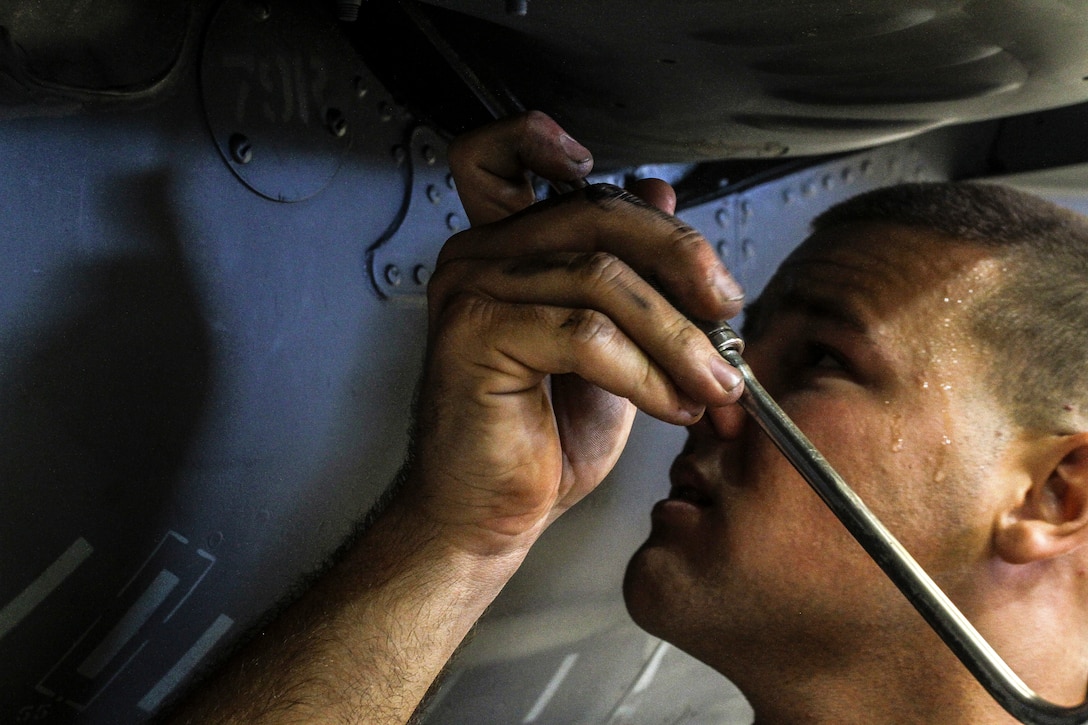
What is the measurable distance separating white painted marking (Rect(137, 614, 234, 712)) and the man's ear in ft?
2.30

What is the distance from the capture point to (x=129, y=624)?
70 cm

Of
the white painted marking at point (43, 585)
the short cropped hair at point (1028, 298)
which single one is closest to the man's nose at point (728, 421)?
the short cropped hair at point (1028, 298)

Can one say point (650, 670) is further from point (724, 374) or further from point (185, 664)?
point (724, 374)

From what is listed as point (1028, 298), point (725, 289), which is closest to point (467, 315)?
→ point (725, 289)

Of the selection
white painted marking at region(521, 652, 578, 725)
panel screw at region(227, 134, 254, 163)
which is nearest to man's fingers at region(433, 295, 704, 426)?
panel screw at region(227, 134, 254, 163)

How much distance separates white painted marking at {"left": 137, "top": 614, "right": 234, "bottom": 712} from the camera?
0.72 meters

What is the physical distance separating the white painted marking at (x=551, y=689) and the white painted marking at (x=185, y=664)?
0.45 meters

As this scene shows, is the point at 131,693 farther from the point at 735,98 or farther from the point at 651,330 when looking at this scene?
the point at 735,98

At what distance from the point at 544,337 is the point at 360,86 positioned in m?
0.36

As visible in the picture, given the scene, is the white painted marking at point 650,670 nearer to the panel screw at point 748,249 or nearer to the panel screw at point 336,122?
the panel screw at point 748,249

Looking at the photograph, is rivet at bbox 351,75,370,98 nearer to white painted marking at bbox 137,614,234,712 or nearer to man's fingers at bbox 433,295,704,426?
man's fingers at bbox 433,295,704,426

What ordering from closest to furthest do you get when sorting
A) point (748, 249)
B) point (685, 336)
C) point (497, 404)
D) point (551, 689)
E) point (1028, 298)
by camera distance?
point (685, 336) → point (497, 404) → point (1028, 298) → point (551, 689) → point (748, 249)

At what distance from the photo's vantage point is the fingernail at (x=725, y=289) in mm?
556

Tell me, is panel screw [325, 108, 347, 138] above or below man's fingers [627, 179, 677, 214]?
above
